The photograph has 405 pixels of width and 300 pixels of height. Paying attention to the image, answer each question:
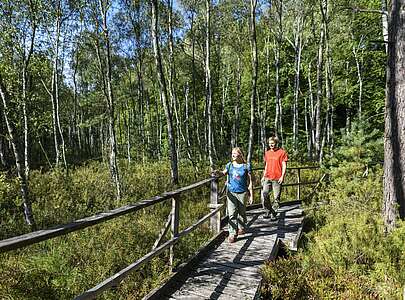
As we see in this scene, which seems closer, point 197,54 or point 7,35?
point 7,35

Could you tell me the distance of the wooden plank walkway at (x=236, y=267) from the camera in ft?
14.5

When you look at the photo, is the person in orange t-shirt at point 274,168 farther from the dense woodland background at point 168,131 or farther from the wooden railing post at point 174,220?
the wooden railing post at point 174,220

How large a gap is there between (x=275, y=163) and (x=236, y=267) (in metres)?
3.00

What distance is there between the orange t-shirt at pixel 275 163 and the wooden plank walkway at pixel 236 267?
1.22 m

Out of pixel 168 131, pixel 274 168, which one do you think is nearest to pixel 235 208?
pixel 274 168

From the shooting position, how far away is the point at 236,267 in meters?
5.27

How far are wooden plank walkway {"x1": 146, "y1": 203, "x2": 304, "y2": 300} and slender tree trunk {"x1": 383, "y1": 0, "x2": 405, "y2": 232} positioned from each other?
1.89 meters

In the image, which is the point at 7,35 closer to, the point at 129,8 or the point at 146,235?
the point at 146,235

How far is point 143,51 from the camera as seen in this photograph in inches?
1057

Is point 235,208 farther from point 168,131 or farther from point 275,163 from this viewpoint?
point 168,131

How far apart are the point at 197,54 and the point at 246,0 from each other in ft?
24.6

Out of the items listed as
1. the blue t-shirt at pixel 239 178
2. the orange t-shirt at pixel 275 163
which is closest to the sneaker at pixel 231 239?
the blue t-shirt at pixel 239 178

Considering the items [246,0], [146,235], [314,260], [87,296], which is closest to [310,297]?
[314,260]

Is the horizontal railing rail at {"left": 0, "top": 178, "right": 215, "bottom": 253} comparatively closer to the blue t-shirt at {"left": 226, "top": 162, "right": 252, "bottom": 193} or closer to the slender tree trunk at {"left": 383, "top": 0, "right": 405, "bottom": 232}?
the blue t-shirt at {"left": 226, "top": 162, "right": 252, "bottom": 193}
